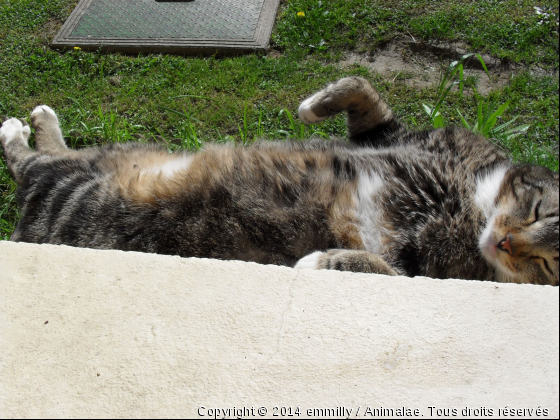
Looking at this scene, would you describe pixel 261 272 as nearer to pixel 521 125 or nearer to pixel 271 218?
pixel 271 218

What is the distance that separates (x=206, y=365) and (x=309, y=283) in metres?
0.44

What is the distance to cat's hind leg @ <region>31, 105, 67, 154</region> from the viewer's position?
323 centimetres

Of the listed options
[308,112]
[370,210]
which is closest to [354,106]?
[308,112]

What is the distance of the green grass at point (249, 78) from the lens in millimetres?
3406

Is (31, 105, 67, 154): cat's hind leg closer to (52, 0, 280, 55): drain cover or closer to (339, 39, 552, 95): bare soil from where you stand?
(52, 0, 280, 55): drain cover

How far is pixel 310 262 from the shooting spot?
2064 mm

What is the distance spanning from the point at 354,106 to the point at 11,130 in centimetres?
239

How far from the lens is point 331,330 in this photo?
5.02ft

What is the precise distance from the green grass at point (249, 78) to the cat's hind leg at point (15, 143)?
0.65 ft

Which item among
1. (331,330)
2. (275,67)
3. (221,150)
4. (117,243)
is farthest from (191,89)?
(331,330)

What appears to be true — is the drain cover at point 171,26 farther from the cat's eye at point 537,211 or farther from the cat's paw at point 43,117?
the cat's eye at point 537,211

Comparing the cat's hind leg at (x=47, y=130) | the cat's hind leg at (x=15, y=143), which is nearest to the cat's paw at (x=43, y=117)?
the cat's hind leg at (x=47, y=130)

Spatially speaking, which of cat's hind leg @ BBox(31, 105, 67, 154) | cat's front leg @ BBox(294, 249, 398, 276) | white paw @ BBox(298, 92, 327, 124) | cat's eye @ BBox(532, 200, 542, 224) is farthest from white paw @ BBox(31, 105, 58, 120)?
cat's eye @ BBox(532, 200, 542, 224)

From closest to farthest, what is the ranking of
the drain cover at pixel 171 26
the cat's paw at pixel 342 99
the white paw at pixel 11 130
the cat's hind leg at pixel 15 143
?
the cat's paw at pixel 342 99, the cat's hind leg at pixel 15 143, the white paw at pixel 11 130, the drain cover at pixel 171 26
